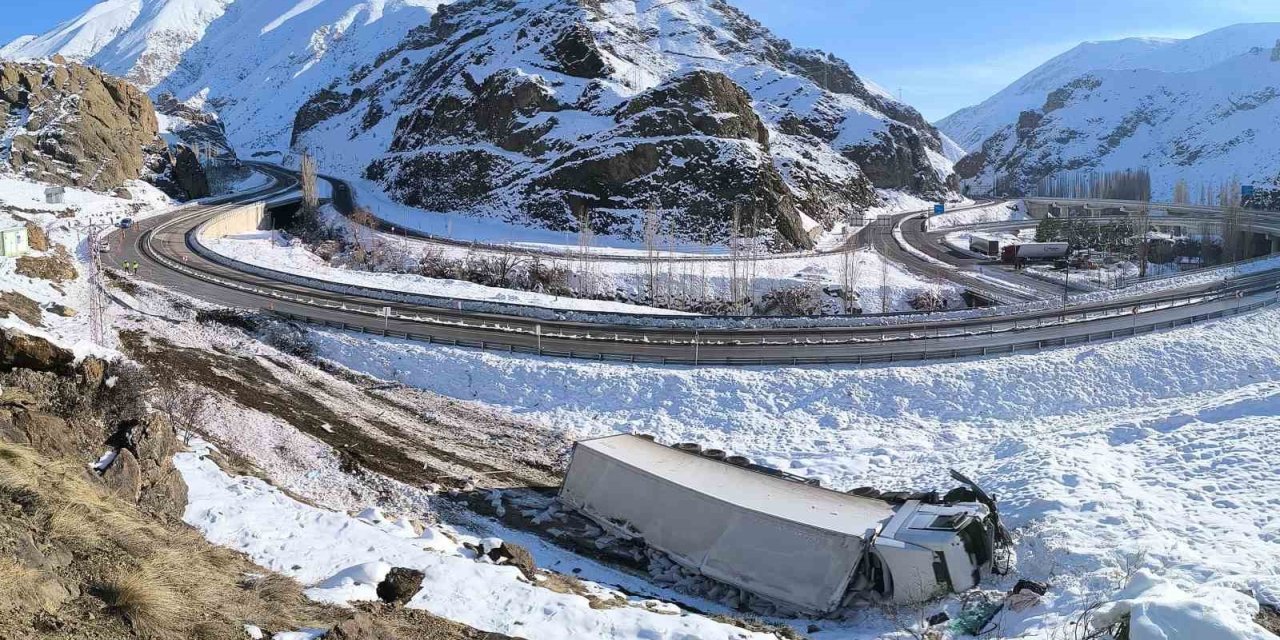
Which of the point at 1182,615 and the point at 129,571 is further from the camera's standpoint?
the point at 1182,615

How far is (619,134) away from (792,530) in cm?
7474

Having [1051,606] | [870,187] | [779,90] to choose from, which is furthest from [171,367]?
[779,90]

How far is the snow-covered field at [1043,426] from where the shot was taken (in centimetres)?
1755

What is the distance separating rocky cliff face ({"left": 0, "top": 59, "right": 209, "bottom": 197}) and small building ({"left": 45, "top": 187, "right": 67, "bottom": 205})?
5103 millimetres

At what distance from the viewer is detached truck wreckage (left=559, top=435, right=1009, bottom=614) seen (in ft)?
55.0

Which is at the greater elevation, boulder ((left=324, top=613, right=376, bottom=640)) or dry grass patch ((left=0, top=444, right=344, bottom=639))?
dry grass patch ((left=0, top=444, right=344, bottom=639))

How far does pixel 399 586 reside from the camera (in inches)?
498

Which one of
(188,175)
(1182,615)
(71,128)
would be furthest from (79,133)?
(1182,615)

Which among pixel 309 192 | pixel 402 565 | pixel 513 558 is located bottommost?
pixel 513 558

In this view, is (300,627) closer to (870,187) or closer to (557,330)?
(557,330)

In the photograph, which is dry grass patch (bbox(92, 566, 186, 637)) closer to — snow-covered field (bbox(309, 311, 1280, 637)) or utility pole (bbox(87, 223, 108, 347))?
snow-covered field (bbox(309, 311, 1280, 637))

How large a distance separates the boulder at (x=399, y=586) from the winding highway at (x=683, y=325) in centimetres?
2180

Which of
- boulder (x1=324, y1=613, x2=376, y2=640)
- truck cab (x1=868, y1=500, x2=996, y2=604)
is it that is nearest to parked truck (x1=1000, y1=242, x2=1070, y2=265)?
truck cab (x1=868, y1=500, x2=996, y2=604)

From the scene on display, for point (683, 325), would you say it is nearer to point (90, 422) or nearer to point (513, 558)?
point (513, 558)
